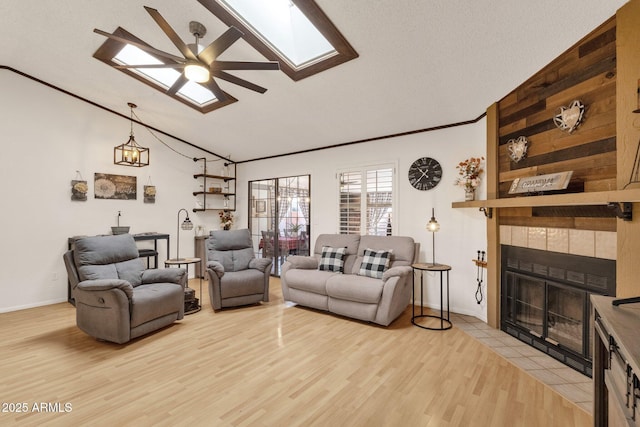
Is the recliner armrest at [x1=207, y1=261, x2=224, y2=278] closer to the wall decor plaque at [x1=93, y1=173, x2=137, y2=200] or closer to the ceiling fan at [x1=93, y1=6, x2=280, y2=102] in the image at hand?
the ceiling fan at [x1=93, y1=6, x2=280, y2=102]

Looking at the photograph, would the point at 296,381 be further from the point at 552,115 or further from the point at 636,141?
the point at 552,115

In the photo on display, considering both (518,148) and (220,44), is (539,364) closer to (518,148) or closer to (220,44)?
(518,148)

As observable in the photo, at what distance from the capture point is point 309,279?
371 cm

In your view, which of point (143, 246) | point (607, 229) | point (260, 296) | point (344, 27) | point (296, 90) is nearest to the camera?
point (607, 229)

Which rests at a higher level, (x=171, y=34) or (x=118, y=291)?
(x=171, y=34)

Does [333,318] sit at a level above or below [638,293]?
below

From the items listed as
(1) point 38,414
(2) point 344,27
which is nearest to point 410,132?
(2) point 344,27

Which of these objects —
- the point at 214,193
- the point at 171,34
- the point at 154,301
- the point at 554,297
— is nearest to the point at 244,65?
the point at 171,34

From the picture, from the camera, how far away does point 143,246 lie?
16.3 ft

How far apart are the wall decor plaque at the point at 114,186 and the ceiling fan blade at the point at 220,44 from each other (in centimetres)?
347

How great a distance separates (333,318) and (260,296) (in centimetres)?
112

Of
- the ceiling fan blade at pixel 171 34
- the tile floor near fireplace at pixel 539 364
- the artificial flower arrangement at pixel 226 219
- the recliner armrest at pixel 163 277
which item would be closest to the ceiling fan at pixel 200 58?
the ceiling fan blade at pixel 171 34

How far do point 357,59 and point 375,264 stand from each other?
2.38 m

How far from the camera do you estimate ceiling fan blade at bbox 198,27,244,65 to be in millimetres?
2006
